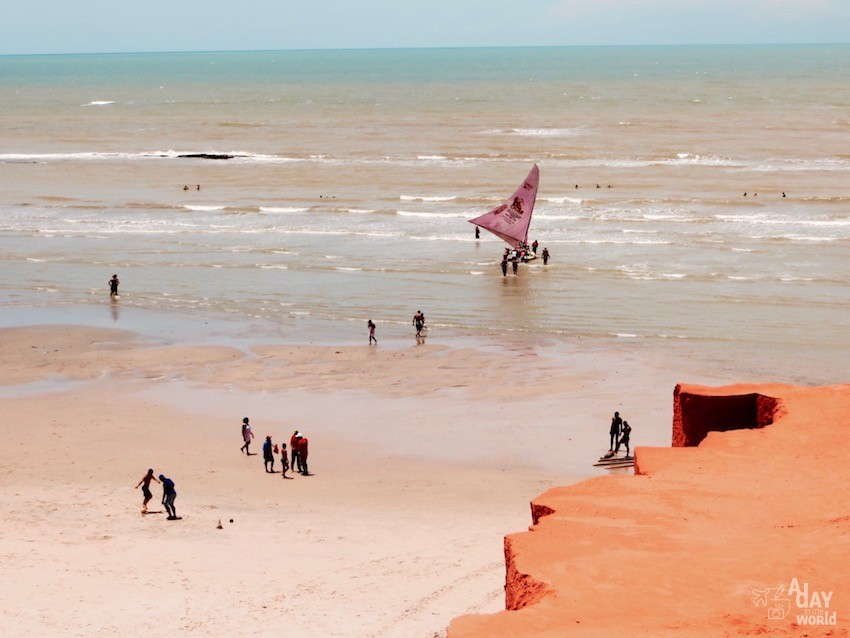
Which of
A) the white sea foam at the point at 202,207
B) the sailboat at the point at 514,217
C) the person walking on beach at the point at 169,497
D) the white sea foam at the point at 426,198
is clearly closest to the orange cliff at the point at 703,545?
the person walking on beach at the point at 169,497

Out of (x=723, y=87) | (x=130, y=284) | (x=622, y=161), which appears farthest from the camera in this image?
(x=723, y=87)

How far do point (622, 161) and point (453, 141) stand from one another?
1685cm

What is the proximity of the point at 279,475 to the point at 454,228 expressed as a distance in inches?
1064

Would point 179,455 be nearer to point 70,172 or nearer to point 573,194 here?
Result: point 573,194

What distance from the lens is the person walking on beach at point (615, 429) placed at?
2012 cm

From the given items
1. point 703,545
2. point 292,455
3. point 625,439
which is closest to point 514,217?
point 625,439

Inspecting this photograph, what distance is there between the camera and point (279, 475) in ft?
64.4

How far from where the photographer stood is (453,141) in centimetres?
7969

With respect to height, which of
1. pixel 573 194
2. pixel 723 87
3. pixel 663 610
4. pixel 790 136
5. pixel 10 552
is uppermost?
pixel 723 87

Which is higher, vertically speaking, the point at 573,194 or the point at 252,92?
the point at 252,92

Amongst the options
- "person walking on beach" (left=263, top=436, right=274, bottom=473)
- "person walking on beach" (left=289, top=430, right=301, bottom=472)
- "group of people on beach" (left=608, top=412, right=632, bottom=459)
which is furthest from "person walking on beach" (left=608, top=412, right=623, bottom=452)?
"person walking on beach" (left=263, top=436, right=274, bottom=473)

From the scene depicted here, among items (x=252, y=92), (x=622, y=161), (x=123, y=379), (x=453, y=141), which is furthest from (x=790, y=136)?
(x=252, y=92)

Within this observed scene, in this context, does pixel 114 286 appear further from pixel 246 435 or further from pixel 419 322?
pixel 246 435

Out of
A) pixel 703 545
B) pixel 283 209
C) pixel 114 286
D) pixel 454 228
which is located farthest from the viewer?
pixel 283 209
